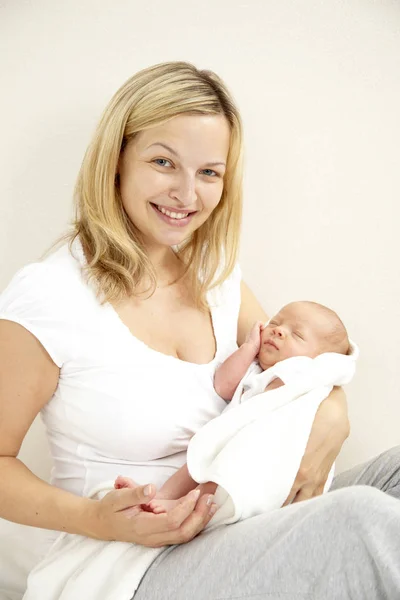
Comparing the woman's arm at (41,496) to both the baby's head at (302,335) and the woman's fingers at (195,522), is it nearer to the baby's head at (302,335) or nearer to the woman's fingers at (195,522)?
the woman's fingers at (195,522)

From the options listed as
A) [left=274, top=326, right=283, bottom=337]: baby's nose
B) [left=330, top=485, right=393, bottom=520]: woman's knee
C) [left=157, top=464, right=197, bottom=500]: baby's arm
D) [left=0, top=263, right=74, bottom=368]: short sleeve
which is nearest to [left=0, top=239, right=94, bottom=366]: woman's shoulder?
[left=0, top=263, right=74, bottom=368]: short sleeve

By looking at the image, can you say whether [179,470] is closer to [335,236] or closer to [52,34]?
[335,236]

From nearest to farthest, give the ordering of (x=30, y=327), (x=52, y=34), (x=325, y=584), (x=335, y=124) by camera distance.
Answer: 1. (x=325, y=584)
2. (x=30, y=327)
3. (x=52, y=34)
4. (x=335, y=124)

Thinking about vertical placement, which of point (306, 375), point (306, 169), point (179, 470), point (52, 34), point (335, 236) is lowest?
point (179, 470)

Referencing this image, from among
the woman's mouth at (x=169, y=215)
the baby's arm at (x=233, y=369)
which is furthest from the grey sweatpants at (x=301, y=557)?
the woman's mouth at (x=169, y=215)

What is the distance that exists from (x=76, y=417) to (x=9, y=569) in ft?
1.32

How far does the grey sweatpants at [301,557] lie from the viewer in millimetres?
1109

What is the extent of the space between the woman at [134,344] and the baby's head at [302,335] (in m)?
0.11

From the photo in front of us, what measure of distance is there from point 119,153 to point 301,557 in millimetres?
898

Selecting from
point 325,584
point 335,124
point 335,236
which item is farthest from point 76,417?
point 335,124

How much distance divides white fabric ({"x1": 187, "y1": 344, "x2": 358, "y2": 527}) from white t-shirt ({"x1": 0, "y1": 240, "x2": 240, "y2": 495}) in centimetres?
11

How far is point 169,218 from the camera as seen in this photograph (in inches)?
65.9

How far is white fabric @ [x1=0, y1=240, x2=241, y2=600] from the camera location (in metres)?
1.54

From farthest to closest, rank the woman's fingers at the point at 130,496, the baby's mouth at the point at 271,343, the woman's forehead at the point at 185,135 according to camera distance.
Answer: the baby's mouth at the point at 271,343
the woman's forehead at the point at 185,135
the woman's fingers at the point at 130,496
